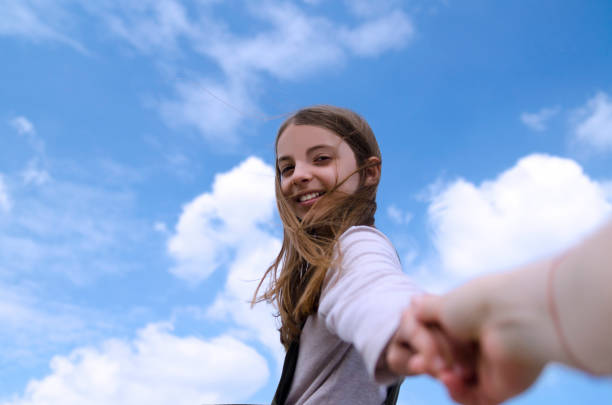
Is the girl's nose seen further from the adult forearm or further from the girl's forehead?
the adult forearm

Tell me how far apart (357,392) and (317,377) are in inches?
6.8

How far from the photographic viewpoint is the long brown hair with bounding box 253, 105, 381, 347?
6.50ft

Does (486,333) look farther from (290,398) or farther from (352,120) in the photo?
(352,120)

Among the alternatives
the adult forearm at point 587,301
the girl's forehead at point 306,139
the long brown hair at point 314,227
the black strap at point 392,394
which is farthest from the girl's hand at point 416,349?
the girl's forehead at point 306,139

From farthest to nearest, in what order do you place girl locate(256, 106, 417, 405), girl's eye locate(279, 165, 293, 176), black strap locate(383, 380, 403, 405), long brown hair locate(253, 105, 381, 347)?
1. girl's eye locate(279, 165, 293, 176)
2. black strap locate(383, 380, 403, 405)
3. long brown hair locate(253, 105, 381, 347)
4. girl locate(256, 106, 417, 405)

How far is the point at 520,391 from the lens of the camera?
951 mm

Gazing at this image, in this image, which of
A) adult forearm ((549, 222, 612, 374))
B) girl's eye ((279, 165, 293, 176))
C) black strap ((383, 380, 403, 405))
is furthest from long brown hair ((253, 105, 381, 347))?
adult forearm ((549, 222, 612, 374))

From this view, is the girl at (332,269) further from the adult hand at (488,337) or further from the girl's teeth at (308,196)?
the adult hand at (488,337)

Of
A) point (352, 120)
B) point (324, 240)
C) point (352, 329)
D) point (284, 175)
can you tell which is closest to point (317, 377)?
point (324, 240)

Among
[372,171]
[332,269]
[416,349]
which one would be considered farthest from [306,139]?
[416,349]

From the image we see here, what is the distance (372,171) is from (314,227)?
0.66 metres

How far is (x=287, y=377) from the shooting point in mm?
2154

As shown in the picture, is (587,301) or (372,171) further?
(372,171)

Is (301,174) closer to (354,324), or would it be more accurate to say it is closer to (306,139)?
(306,139)
